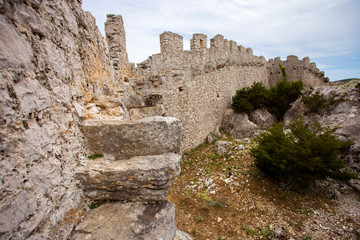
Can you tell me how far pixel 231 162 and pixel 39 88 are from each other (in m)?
5.92

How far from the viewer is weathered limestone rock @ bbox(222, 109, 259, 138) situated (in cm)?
838

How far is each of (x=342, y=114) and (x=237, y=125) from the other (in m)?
4.28

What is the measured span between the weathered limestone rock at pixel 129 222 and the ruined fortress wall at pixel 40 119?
0.14m

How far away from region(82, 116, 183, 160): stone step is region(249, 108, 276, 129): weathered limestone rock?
8.49 meters

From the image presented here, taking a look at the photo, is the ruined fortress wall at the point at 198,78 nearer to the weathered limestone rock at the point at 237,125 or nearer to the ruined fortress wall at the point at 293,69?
the weathered limestone rock at the point at 237,125

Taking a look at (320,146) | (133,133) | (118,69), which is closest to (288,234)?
(320,146)

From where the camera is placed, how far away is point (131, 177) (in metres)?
1.58

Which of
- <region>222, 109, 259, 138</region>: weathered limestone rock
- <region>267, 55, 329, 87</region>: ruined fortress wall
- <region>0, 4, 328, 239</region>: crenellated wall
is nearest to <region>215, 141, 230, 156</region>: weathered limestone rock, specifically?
<region>222, 109, 259, 138</region>: weathered limestone rock

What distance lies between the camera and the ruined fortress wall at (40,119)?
0.96m

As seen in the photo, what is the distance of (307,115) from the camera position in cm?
859

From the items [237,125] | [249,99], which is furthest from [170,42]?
[237,125]

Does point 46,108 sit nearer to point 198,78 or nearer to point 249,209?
point 249,209

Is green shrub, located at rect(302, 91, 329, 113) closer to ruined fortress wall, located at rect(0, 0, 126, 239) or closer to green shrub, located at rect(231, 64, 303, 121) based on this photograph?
green shrub, located at rect(231, 64, 303, 121)

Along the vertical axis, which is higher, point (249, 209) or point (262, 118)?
point (262, 118)
